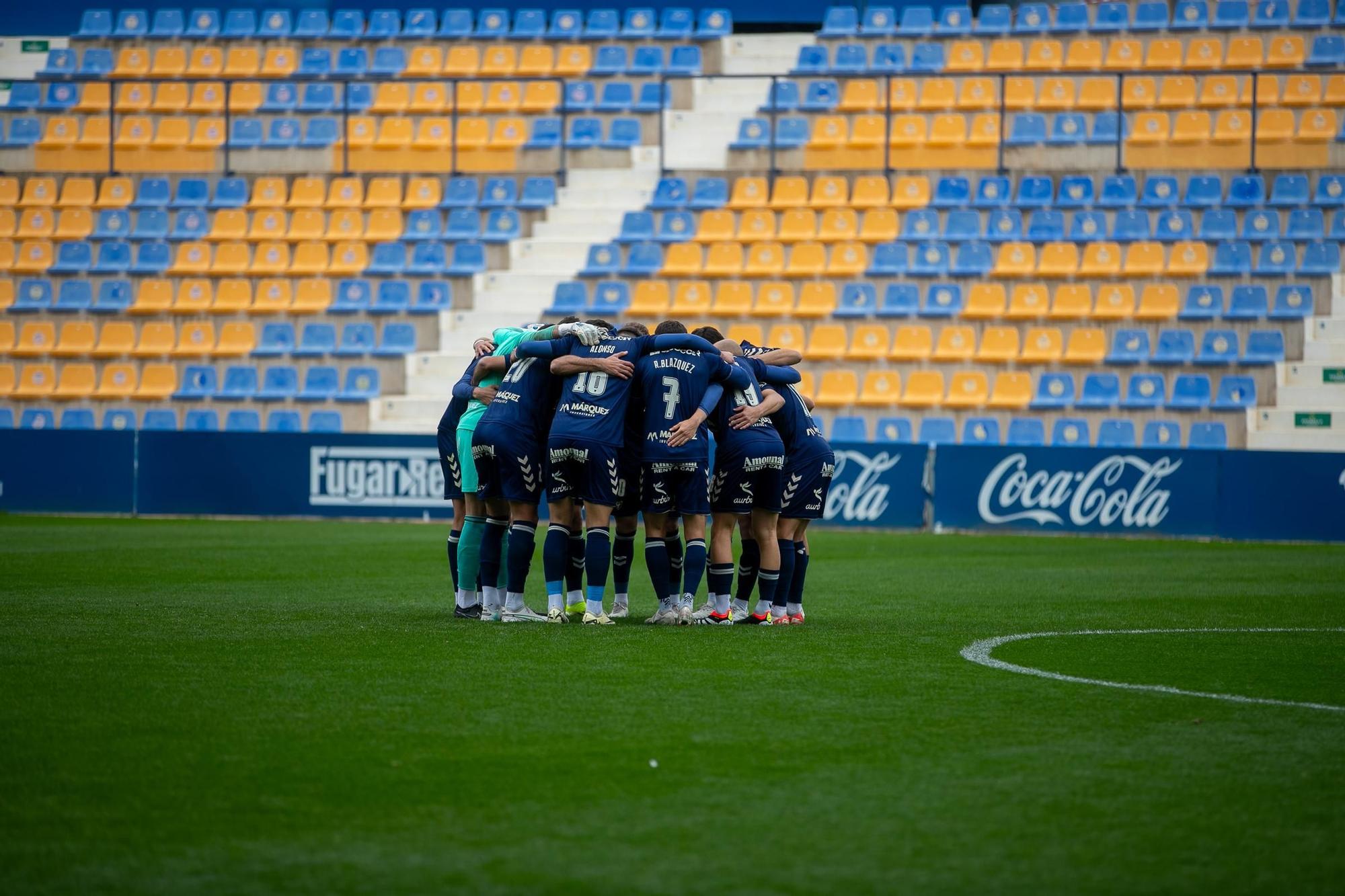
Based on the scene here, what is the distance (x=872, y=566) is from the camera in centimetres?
1509

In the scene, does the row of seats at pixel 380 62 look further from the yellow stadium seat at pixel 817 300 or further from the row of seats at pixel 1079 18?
the yellow stadium seat at pixel 817 300

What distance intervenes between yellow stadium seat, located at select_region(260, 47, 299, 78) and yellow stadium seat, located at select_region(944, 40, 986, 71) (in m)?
11.4

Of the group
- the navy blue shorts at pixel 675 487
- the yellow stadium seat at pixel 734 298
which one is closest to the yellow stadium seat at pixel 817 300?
the yellow stadium seat at pixel 734 298

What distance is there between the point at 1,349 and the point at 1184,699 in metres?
22.3

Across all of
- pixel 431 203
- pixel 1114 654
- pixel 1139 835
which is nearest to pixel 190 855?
pixel 1139 835

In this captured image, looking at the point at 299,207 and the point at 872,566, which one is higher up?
the point at 299,207

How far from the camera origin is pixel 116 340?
25.4m

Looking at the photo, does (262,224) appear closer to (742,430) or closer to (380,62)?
(380,62)

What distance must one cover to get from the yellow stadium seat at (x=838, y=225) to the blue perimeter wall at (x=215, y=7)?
5597 millimetres

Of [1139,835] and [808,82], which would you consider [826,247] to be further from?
[1139,835]

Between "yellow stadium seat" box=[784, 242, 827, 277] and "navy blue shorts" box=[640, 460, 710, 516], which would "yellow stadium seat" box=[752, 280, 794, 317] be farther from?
"navy blue shorts" box=[640, 460, 710, 516]

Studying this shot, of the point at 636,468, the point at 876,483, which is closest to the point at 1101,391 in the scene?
the point at 876,483

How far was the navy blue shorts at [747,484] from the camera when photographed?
396 inches

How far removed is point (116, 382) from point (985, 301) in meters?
13.2
